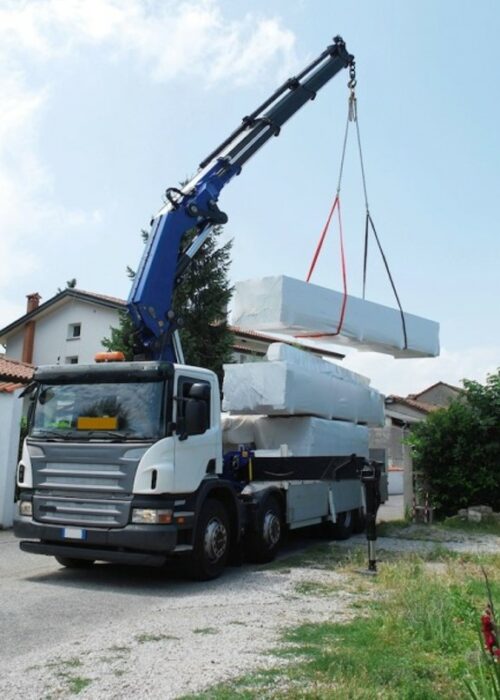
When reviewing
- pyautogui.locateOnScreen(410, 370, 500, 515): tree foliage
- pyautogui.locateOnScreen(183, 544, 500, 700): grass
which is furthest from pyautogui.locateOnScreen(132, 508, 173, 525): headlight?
pyautogui.locateOnScreen(410, 370, 500, 515): tree foliage

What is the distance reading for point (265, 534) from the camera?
29.8 feet

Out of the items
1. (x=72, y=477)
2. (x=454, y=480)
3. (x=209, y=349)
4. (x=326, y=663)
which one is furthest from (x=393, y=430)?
(x=326, y=663)

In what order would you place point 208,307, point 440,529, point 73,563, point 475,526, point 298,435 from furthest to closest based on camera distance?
point 208,307, point 475,526, point 440,529, point 298,435, point 73,563

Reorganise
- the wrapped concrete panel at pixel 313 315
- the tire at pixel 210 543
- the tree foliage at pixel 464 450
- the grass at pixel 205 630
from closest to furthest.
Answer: the grass at pixel 205 630, the tire at pixel 210 543, the wrapped concrete panel at pixel 313 315, the tree foliage at pixel 464 450

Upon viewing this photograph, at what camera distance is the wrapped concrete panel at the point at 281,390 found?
10.0 metres

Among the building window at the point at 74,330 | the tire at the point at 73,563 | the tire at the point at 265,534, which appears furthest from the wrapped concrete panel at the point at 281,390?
the building window at the point at 74,330

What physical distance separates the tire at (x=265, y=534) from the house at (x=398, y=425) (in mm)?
5112

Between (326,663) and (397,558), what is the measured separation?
534 centimetres

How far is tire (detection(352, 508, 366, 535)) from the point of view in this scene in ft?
41.9

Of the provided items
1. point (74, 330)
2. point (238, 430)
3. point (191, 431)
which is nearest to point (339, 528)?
point (238, 430)

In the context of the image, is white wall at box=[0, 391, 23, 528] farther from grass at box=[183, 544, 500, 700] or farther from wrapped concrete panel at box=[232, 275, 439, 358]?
grass at box=[183, 544, 500, 700]

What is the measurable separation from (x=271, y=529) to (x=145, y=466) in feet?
8.87

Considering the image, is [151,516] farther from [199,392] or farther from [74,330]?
[74,330]

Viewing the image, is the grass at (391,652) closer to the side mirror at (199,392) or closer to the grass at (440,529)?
the side mirror at (199,392)
